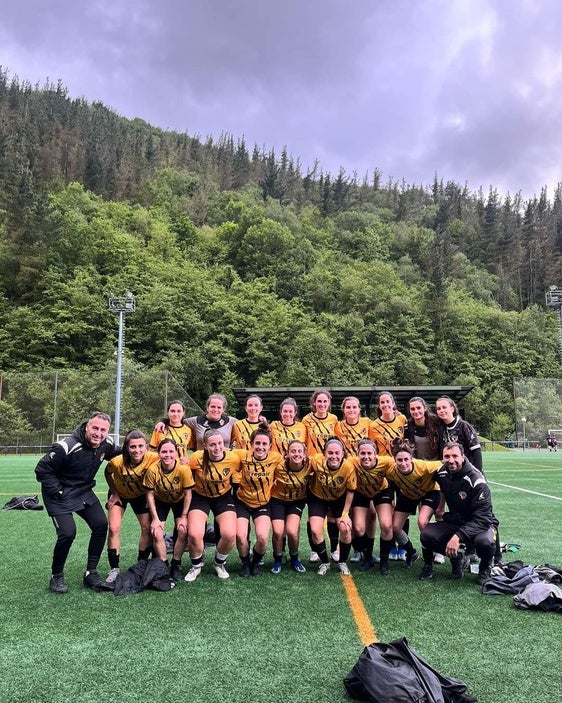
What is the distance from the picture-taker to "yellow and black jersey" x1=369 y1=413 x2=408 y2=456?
5.64 metres

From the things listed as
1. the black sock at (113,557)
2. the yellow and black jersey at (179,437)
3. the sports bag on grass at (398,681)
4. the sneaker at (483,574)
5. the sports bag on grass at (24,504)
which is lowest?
the sports bag on grass at (24,504)

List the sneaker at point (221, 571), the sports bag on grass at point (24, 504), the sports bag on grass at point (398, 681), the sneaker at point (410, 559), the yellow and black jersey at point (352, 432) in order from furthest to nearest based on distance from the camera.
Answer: the sports bag on grass at point (24, 504), the yellow and black jersey at point (352, 432), the sneaker at point (410, 559), the sneaker at point (221, 571), the sports bag on grass at point (398, 681)

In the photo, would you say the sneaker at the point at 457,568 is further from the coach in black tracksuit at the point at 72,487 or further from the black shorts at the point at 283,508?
the coach in black tracksuit at the point at 72,487

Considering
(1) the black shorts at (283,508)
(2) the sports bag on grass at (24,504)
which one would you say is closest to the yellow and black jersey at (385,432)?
(1) the black shorts at (283,508)

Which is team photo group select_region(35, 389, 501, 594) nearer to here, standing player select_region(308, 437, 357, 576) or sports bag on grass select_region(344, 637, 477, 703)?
standing player select_region(308, 437, 357, 576)

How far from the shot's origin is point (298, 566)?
4.97 m

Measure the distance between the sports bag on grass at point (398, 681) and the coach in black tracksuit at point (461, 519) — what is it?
2002 mm

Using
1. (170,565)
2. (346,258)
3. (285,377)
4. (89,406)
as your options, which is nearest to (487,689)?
(170,565)

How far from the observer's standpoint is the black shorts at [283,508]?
16.1 ft

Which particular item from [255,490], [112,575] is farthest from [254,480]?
[112,575]

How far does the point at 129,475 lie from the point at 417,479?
8.44 ft

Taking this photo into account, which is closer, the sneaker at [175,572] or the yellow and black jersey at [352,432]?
the sneaker at [175,572]

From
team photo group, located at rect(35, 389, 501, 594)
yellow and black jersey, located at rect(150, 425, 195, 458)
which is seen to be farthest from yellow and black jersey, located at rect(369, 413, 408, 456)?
yellow and black jersey, located at rect(150, 425, 195, 458)

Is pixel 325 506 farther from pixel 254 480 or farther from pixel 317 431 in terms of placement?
pixel 317 431
